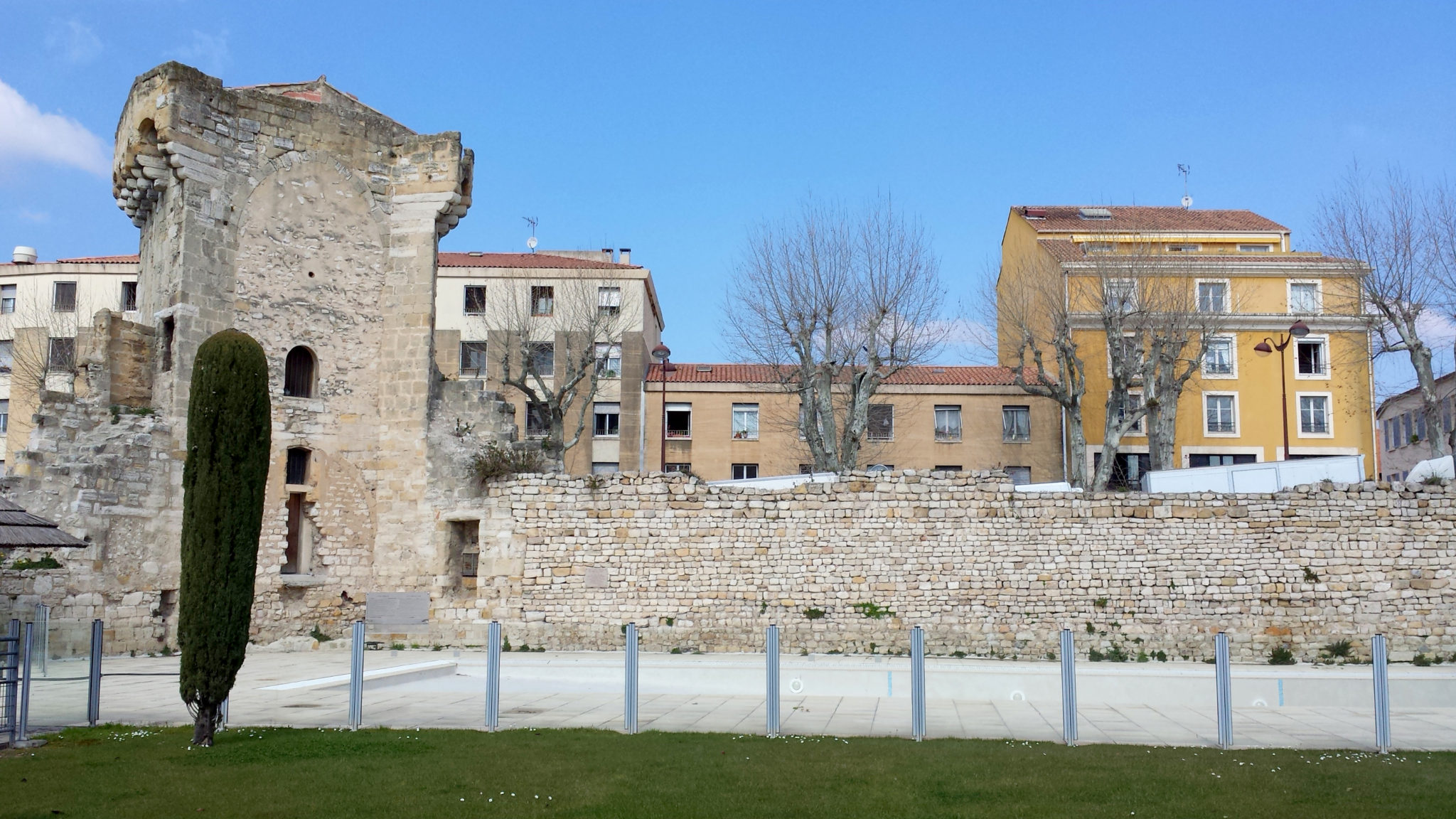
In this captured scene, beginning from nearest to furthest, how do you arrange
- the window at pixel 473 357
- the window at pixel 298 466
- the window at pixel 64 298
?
the window at pixel 298 466 → the window at pixel 473 357 → the window at pixel 64 298

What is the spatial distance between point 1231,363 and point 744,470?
1654 cm

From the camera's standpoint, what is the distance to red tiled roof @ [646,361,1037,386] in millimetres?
37125

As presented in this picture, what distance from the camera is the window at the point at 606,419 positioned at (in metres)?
37.9

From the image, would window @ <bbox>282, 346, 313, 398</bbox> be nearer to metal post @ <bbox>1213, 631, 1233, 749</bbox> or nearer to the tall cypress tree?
the tall cypress tree

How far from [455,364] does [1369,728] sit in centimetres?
3119

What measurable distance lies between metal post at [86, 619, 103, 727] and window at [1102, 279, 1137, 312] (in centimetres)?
2500

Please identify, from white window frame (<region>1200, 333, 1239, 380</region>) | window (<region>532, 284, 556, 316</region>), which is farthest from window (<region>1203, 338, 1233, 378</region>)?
window (<region>532, 284, 556, 316</region>)

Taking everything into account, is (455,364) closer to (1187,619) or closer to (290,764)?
(1187,619)

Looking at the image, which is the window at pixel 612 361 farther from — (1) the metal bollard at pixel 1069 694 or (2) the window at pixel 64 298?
(1) the metal bollard at pixel 1069 694

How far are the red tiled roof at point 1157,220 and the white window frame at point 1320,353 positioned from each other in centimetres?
609

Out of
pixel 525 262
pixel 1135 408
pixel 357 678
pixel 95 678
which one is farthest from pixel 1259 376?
pixel 95 678

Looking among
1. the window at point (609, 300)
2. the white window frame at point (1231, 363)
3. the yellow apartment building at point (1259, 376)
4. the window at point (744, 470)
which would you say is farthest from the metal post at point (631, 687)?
the white window frame at point (1231, 363)

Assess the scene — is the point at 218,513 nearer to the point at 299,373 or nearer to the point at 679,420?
the point at 299,373

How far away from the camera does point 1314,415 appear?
122 ft
